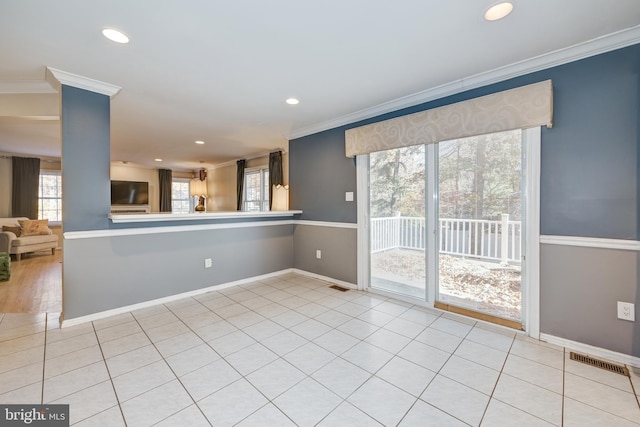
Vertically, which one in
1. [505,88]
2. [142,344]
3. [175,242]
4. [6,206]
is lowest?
[142,344]

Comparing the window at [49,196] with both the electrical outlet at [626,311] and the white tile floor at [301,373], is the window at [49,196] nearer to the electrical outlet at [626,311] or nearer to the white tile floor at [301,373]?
the white tile floor at [301,373]

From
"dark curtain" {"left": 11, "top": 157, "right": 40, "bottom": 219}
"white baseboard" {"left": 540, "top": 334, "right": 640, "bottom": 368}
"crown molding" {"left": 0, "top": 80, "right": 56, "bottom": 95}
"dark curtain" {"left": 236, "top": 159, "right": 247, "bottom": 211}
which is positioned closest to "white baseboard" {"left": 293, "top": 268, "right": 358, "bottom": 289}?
"white baseboard" {"left": 540, "top": 334, "right": 640, "bottom": 368}

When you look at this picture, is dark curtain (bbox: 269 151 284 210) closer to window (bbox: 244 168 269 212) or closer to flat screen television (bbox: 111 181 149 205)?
window (bbox: 244 168 269 212)

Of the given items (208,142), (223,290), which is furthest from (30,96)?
Answer: (223,290)

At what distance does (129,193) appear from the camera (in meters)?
8.10

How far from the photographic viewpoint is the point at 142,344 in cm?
235

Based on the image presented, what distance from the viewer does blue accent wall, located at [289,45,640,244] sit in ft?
6.70

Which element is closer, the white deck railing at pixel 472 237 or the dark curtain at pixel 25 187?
the white deck railing at pixel 472 237

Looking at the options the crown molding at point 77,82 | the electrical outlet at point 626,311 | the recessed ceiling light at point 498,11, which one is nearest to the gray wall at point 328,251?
the electrical outlet at point 626,311

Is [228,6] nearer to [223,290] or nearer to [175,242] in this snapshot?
[175,242]

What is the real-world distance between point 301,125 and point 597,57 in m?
3.24

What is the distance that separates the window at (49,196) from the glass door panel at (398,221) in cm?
820

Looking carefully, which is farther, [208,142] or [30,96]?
[208,142]

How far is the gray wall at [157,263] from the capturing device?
8.94 feet
